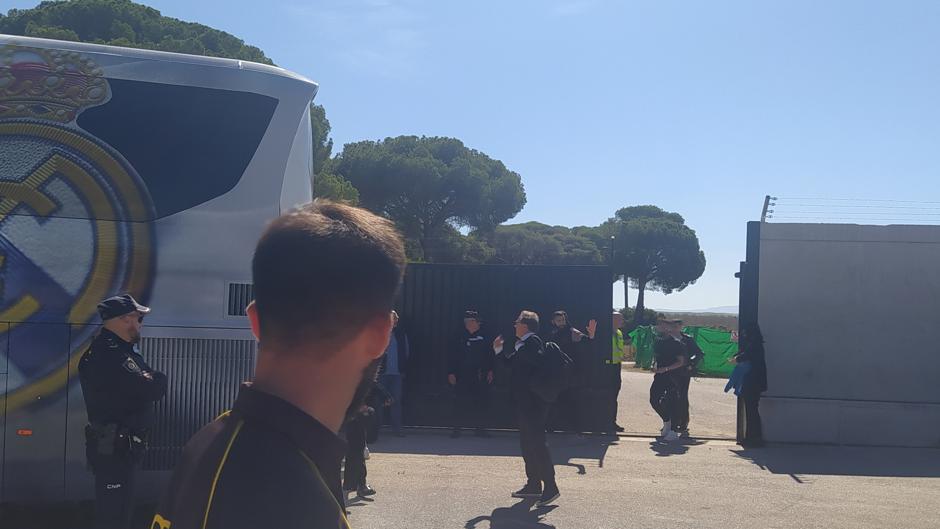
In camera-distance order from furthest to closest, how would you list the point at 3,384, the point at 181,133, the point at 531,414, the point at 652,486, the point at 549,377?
the point at 652,486
the point at 531,414
the point at 549,377
the point at 181,133
the point at 3,384

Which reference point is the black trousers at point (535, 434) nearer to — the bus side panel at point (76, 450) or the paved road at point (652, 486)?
the paved road at point (652, 486)

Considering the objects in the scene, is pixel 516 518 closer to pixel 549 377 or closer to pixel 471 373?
pixel 549 377

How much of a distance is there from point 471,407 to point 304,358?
11.0 m

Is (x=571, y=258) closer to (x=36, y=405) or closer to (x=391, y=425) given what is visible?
(x=391, y=425)

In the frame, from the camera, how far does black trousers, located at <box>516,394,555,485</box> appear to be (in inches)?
318

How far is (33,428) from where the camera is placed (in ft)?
19.8

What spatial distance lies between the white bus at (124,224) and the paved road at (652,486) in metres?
2.24

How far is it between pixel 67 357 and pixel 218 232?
1371 millimetres

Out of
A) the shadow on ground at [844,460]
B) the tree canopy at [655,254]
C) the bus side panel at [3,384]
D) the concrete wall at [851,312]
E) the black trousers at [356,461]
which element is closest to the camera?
the bus side panel at [3,384]

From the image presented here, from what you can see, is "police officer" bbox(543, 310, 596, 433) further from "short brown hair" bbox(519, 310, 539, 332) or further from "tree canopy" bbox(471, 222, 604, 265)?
"tree canopy" bbox(471, 222, 604, 265)

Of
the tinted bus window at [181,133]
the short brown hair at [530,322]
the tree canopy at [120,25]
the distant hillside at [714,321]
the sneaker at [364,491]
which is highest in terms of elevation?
the tree canopy at [120,25]

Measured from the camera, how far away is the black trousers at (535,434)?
318 inches

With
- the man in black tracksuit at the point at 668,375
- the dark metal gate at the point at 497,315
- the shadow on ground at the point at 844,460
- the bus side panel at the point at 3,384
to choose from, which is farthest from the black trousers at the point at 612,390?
the bus side panel at the point at 3,384

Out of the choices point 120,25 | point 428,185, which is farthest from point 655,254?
point 120,25
